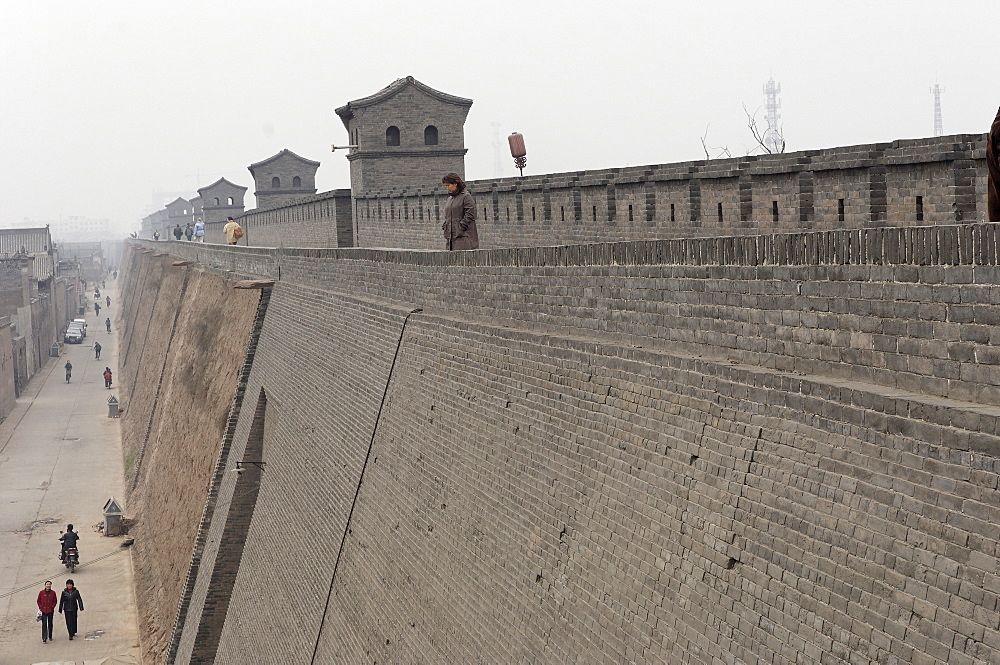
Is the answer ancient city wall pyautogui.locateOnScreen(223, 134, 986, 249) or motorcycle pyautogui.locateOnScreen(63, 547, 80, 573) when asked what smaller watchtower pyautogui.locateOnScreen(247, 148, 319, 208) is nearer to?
motorcycle pyautogui.locateOnScreen(63, 547, 80, 573)

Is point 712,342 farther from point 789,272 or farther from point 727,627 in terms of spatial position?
point 727,627

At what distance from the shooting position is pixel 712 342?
5594 mm

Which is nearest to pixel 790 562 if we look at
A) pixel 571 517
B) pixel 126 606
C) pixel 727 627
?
pixel 727 627

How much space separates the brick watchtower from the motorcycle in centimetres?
997

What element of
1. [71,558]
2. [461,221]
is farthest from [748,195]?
[71,558]

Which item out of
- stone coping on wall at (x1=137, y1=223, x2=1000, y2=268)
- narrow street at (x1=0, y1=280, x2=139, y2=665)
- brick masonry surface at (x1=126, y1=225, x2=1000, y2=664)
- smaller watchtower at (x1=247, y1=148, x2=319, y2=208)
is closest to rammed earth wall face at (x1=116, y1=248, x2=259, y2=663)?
narrow street at (x1=0, y1=280, x2=139, y2=665)

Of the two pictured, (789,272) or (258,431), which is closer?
(789,272)

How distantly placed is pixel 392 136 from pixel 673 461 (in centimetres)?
2244

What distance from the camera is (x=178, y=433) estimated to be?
2302 cm

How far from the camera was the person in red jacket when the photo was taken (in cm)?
1767

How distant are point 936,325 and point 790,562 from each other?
110cm

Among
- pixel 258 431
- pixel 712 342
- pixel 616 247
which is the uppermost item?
pixel 616 247

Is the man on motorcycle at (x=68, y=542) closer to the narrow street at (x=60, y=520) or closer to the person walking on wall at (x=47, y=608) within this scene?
the narrow street at (x=60, y=520)

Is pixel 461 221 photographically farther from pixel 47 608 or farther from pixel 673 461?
pixel 47 608
